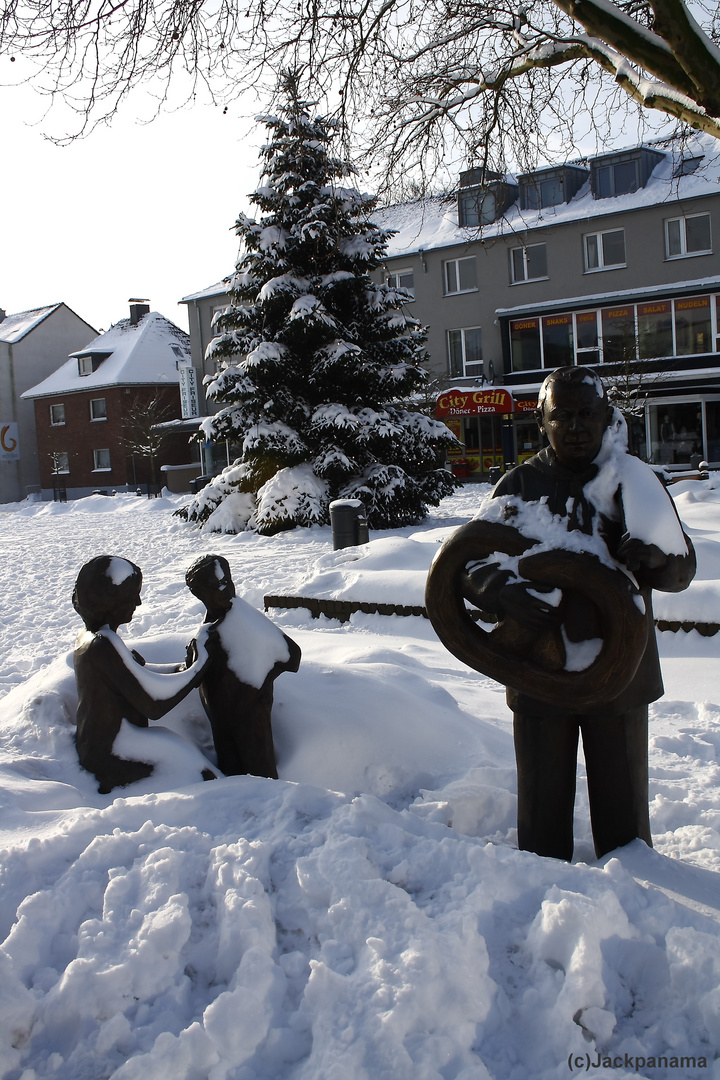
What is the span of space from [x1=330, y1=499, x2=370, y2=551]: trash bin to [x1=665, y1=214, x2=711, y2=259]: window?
20.0 meters

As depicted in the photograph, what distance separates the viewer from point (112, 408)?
117 feet

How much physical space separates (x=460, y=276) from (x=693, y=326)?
871 cm

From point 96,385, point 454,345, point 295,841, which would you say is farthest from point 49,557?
point 96,385

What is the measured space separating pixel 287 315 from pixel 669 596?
1042 cm

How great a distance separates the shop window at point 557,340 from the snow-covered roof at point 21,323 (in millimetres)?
25374

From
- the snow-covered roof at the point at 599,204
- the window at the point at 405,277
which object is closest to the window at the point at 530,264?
the snow-covered roof at the point at 599,204

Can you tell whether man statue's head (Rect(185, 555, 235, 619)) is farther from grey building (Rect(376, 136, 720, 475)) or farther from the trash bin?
grey building (Rect(376, 136, 720, 475))

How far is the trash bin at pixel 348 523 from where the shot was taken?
36.3ft

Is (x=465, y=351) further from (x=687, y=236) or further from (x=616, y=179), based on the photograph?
(x=687, y=236)

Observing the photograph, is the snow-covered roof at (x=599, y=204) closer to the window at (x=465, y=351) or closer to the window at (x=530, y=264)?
the window at (x=530, y=264)

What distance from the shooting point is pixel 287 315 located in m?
15.1

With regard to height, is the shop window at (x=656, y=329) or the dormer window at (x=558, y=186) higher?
the dormer window at (x=558, y=186)

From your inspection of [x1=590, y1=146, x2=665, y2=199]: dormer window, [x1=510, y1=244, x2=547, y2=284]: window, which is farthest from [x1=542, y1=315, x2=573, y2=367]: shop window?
[x1=590, y1=146, x2=665, y2=199]: dormer window

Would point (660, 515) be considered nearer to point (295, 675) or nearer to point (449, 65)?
point (295, 675)
